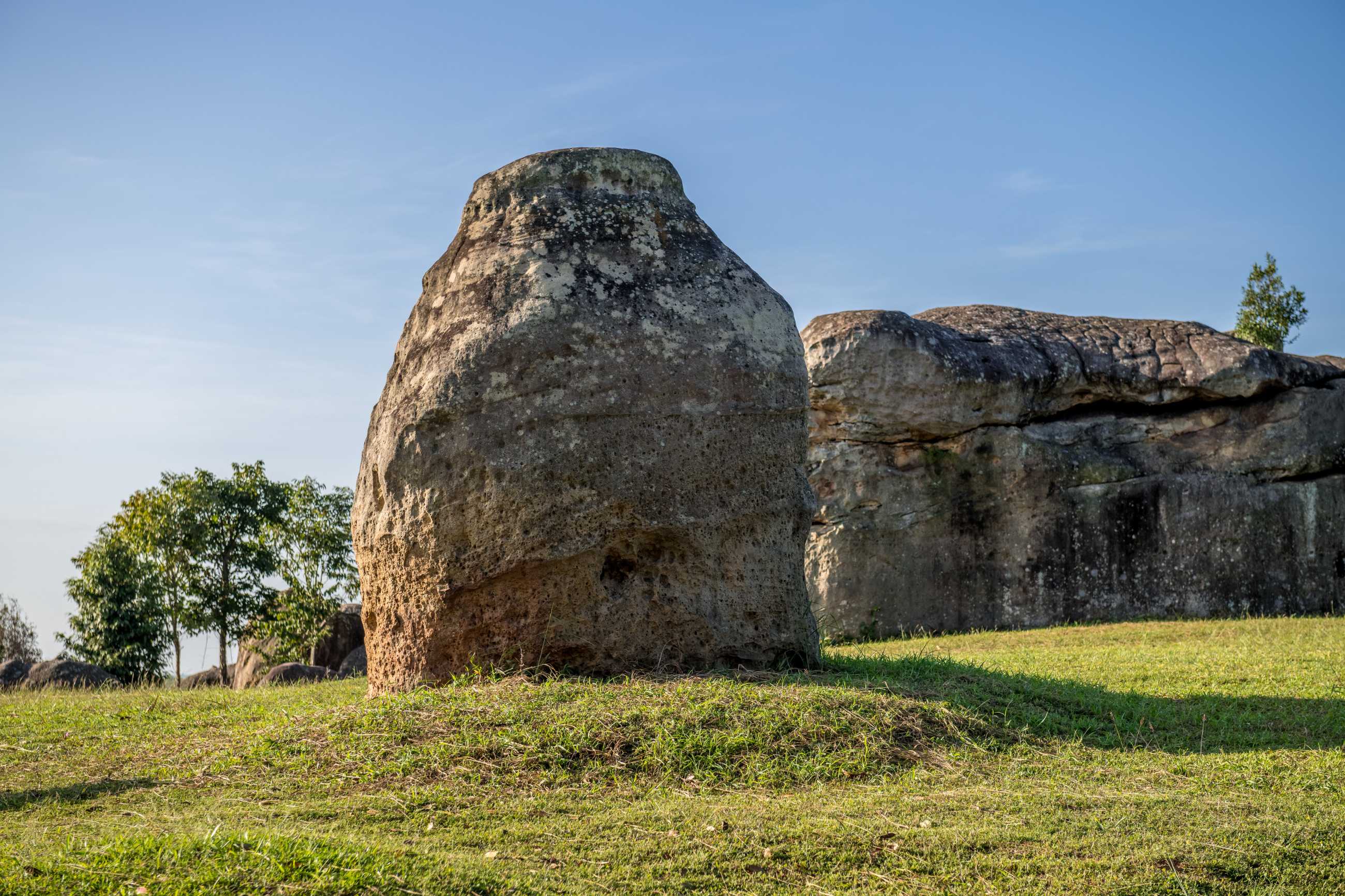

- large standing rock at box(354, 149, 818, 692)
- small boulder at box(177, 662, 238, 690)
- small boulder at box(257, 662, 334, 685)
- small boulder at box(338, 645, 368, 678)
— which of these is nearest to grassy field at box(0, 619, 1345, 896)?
large standing rock at box(354, 149, 818, 692)

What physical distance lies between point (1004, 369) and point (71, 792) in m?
12.7

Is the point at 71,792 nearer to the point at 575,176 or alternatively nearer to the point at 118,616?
the point at 575,176

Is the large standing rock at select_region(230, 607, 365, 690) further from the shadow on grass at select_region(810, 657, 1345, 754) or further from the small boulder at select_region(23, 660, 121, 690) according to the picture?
the shadow on grass at select_region(810, 657, 1345, 754)

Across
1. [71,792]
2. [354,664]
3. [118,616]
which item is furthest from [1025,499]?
[118,616]

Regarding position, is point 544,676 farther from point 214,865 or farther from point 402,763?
point 214,865

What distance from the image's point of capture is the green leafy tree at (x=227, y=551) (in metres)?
23.0

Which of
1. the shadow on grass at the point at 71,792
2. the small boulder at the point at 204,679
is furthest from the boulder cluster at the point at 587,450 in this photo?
the small boulder at the point at 204,679

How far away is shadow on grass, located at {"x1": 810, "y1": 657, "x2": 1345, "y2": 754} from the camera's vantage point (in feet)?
24.7

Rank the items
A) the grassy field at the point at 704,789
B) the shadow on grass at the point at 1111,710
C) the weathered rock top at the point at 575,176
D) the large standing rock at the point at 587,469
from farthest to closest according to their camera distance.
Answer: the weathered rock top at the point at 575,176 → the large standing rock at the point at 587,469 → the shadow on grass at the point at 1111,710 → the grassy field at the point at 704,789

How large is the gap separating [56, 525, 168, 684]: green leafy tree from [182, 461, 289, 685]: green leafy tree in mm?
898

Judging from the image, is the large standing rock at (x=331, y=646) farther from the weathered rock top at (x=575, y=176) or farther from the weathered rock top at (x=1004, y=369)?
the weathered rock top at (x=575, y=176)

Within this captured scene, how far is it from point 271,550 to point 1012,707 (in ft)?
61.3

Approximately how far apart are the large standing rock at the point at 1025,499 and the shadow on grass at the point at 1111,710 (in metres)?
5.90

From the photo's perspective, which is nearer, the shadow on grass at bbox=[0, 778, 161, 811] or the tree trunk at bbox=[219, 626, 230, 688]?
the shadow on grass at bbox=[0, 778, 161, 811]
